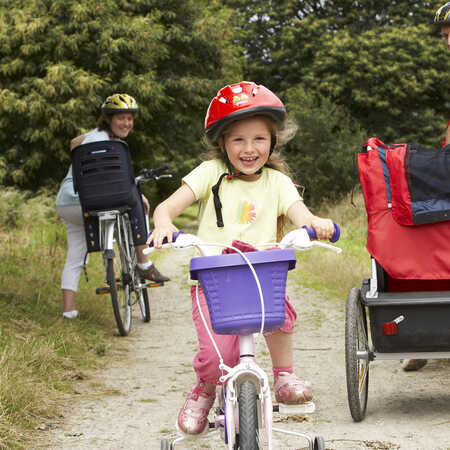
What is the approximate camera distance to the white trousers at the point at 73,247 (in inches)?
257

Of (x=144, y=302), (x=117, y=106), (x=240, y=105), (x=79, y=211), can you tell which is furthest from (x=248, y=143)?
(x=144, y=302)

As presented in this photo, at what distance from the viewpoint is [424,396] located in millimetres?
4598

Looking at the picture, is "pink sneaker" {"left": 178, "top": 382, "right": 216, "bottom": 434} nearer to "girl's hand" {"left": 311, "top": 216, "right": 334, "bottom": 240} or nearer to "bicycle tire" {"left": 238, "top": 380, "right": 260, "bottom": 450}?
"bicycle tire" {"left": 238, "top": 380, "right": 260, "bottom": 450}

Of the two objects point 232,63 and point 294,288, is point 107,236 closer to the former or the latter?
point 294,288

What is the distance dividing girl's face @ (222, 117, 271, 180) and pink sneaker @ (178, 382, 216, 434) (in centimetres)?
95

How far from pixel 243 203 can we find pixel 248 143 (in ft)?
0.86

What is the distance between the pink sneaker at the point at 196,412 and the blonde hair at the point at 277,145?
81 cm

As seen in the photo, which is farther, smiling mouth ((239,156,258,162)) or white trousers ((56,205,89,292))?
white trousers ((56,205,89,292))

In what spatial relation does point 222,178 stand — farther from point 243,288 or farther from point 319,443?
point 319,443

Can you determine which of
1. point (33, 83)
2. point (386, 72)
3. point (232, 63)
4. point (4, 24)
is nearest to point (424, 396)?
point (33, 83)

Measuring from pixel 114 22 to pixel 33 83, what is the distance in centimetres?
274

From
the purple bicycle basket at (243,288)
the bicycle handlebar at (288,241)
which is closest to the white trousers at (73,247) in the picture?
the bicycle handlebar at (288,241)

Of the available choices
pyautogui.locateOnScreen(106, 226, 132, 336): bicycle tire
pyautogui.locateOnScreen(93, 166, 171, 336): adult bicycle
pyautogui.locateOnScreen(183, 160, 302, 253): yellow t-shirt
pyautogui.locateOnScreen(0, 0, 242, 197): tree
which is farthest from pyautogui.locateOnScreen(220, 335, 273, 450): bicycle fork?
pyautogui.locateOnScreen(0, 0, 242, 197): tree

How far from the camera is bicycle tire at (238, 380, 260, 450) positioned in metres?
2.61
